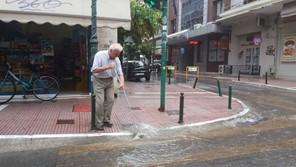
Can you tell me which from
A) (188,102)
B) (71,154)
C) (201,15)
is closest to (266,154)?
(71,154)

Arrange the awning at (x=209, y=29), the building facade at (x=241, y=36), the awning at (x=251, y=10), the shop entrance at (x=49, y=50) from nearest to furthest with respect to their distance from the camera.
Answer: the shop entrance at (x=49, y=50)
the awning at (x=251, y=10)
the building facade at (x=241, y=36)
the awning at (x=209, y=29)

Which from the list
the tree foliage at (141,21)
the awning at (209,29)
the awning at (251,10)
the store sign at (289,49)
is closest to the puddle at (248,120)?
the tree foliage at (141,21)

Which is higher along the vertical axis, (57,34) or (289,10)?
(289,10)

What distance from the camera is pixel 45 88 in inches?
436

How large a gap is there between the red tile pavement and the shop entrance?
6.04 feet

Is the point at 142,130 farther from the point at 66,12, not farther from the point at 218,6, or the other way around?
the point at 218,6

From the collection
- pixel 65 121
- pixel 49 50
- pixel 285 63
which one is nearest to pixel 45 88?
pixel 49 50

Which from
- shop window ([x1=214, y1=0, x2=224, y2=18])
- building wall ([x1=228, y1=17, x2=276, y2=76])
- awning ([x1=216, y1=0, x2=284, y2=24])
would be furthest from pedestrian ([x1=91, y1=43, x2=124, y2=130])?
shop window ([x1=214, y1=0, x2=224, y2=18])

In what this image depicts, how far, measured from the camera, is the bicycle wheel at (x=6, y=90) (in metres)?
10.5

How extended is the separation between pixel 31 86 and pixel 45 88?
42cm

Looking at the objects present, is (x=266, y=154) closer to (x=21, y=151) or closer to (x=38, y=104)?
(x=21, y=151)

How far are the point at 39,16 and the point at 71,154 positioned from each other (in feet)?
17.8

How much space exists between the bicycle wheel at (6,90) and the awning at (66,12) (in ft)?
6.23

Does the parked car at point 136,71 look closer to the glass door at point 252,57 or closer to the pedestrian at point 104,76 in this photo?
the glass door at point 252,57
